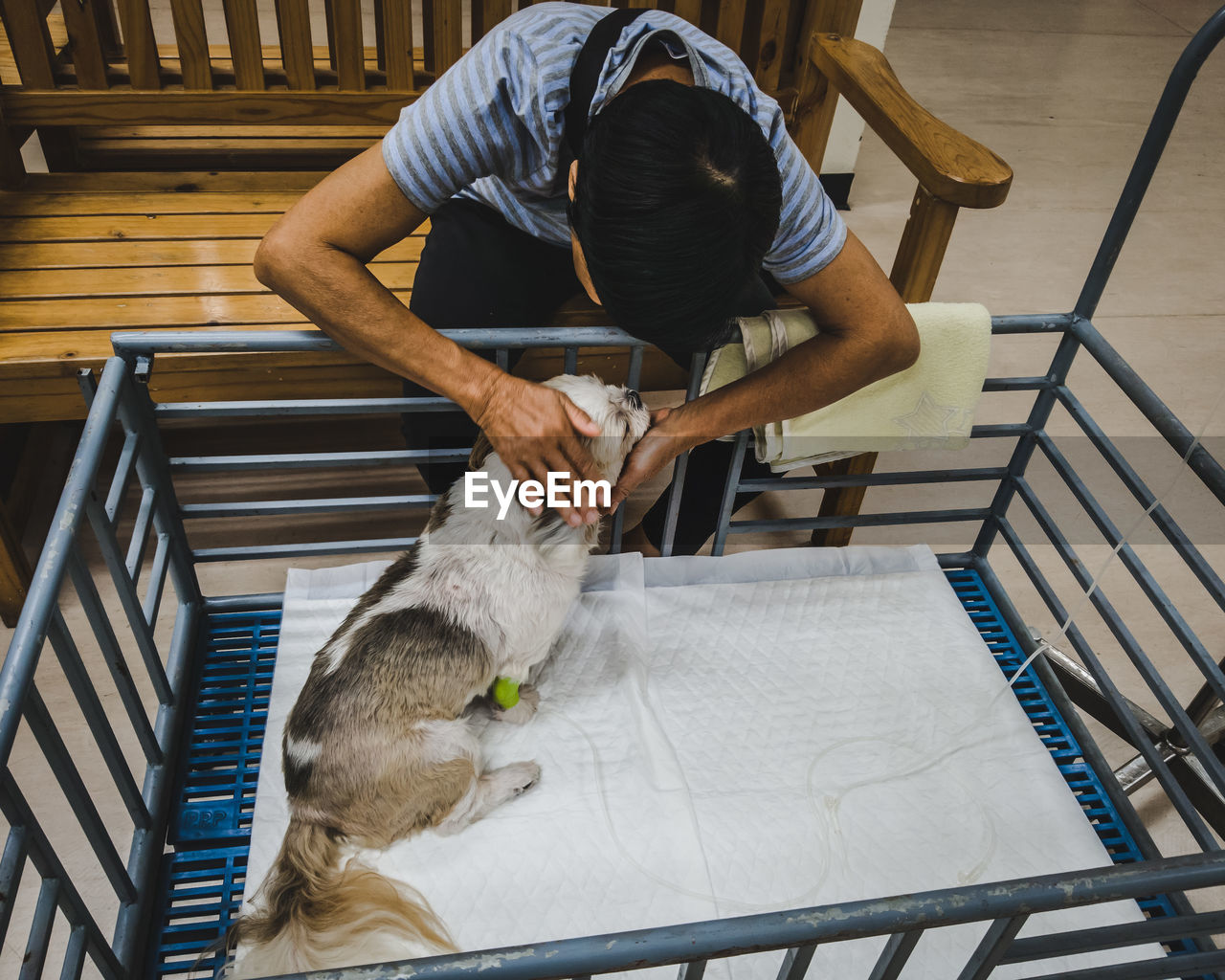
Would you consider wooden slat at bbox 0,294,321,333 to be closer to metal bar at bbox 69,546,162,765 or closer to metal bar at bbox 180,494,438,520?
metal bar at bbox 180,494,438,520

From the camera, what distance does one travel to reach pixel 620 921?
113 centimetres

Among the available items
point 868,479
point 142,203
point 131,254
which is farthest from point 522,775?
point 142,203

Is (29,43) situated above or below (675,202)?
below

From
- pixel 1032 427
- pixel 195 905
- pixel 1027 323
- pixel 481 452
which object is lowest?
pixel 195 905

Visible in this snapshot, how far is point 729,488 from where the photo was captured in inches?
58.4

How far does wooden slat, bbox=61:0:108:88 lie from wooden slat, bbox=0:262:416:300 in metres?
0.49

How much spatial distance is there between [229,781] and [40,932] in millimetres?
438

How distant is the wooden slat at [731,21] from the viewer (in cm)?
187

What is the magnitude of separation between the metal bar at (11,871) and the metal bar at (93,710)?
185mm

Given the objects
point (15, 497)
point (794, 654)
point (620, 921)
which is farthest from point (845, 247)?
point (15, 497)

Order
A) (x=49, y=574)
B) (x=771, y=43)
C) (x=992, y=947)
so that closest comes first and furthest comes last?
(x=992, y=947), (x=49, y=574), (x=771, y=43)

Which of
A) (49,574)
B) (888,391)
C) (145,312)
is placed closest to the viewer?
(49,574)

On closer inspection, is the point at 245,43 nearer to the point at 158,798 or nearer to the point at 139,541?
the point at 139,541

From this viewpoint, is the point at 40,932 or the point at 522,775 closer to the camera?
the point at 40,932
